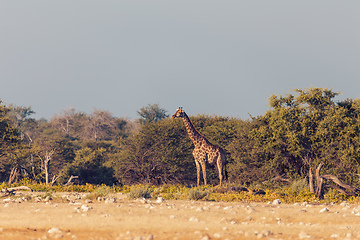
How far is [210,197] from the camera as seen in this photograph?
68.3 feet

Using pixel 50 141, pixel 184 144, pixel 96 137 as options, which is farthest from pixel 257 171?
pixel 96 137

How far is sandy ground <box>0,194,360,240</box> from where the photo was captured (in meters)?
10.2

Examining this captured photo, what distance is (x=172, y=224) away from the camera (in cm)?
1105

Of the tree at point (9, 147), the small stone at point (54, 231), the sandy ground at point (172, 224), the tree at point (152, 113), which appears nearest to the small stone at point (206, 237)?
the sandy ground at point (172, 224)

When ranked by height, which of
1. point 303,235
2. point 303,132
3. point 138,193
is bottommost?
point 303,235

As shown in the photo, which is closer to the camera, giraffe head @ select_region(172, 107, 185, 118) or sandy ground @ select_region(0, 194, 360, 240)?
sandy ground @ select_region(0, 194, 360, 240)

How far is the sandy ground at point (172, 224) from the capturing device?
10172 millimetres

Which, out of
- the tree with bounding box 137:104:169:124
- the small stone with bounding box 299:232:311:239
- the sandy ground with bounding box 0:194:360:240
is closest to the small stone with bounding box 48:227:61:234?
the sandy ground with bounding box 0:194:360:240

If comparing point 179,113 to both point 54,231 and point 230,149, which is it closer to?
point 230,149

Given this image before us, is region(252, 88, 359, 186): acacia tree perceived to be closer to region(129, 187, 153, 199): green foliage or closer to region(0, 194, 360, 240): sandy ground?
region(129, 187, 153, 199): green foliage

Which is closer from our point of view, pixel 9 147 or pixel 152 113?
pixel 9 147

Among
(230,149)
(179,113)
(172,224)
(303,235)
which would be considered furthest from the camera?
(230,149)

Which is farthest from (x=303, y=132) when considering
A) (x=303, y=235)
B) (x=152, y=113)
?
(x=152, y=113)

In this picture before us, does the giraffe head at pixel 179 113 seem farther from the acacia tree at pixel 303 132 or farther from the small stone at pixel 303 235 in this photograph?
the small stone at pixel 303 235
